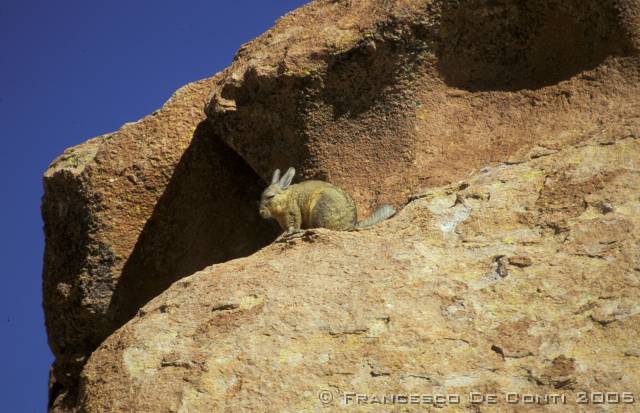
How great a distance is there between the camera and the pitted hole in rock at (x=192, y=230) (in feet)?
28.3

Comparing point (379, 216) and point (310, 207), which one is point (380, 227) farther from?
point (310, 207)

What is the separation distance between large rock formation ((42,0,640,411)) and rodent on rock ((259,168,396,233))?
0.29 m

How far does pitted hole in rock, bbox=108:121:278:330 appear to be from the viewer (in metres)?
8.62

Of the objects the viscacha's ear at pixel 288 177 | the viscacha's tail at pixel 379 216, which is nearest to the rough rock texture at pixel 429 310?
the viscacha's tail at pixel 379 216

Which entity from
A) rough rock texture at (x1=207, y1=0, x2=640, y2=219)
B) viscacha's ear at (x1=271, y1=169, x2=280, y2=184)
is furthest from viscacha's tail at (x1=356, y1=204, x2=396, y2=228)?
viscacha's ear at (x1=271, y1=169, x2=280, y2=184)

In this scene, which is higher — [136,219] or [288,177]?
[288,177]

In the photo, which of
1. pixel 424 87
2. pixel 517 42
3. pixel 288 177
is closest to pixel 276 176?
pixel 288 177

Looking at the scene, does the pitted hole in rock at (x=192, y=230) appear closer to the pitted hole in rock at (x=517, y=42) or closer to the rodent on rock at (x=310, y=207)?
the rodent on rock at (x=310, y=207)

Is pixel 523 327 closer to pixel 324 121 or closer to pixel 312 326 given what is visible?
pixel 312 326

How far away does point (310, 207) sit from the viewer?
7.59 m

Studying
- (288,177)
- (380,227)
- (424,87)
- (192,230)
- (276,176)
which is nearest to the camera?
(380,227)

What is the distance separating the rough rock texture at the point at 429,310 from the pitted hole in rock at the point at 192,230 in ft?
7.90

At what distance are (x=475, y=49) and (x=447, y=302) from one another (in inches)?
113

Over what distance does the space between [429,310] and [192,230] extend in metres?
3.78
